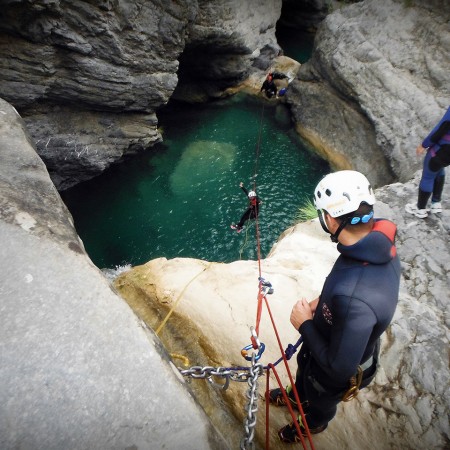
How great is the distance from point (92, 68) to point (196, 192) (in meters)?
5.19

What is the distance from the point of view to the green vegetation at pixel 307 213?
8708mm

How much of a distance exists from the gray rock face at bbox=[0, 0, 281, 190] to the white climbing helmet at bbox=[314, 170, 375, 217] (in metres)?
7.81

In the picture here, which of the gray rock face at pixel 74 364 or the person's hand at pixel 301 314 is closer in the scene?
the gray rock face at pixel 74 364

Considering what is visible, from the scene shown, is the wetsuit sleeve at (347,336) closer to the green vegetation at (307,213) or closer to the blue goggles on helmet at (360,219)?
the blue goggles on helmet at (360,219)

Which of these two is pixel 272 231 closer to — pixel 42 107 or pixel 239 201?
pixel 239 201

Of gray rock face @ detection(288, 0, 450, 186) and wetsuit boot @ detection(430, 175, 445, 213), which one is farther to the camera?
gray rock face @ detection(288, 0, 450, 186)

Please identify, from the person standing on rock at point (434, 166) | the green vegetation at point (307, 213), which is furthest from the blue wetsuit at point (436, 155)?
the green vegetation at point (307, 213)

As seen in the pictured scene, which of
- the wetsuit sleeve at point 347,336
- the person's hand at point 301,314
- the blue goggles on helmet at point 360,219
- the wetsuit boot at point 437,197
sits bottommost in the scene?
the person's hand at point 301,314

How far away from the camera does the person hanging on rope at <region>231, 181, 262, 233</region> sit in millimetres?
8767

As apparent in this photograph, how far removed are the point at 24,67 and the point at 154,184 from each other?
17.7ft

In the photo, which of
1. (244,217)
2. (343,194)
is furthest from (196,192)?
(343,194)

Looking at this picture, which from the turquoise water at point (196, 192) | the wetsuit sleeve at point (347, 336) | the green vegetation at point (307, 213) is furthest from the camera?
the turquoise water at point (196, 192)

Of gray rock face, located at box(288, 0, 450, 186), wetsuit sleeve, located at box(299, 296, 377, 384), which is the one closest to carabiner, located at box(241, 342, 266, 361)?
wetsuit sleeve, located at box(299, 296, 377, 384)

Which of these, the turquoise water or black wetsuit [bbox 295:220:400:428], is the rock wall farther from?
the turquoise water
